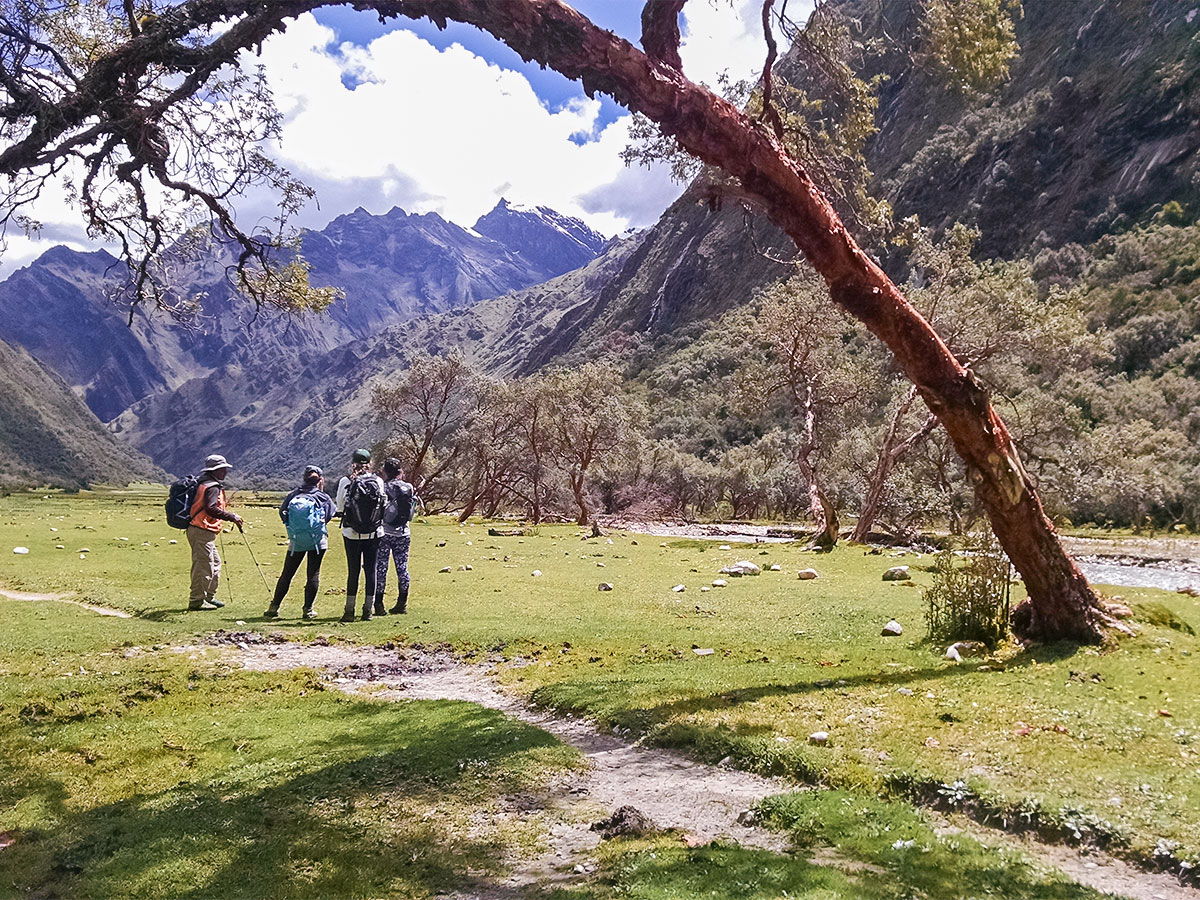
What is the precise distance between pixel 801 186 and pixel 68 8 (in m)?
10.6

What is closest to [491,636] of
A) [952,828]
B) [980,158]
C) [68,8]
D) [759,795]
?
[759,795]

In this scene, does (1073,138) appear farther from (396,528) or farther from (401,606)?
(401,606)

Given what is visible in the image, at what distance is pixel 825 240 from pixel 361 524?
32.1ft

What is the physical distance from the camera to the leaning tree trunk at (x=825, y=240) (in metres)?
7.57

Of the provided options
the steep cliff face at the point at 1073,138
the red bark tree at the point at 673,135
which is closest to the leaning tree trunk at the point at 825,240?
the red bark tree at the point at 673,135

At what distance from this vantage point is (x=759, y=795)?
6.01 metres

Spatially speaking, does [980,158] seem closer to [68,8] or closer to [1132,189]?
[1132,189]

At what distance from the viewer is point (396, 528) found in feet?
48.9

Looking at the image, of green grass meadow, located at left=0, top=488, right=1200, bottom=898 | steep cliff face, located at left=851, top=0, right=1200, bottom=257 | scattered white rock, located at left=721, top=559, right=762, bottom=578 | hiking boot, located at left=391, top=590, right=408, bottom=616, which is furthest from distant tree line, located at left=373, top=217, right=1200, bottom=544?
steep cliff face, located at left=851, top=0, right=1200, bottom=257

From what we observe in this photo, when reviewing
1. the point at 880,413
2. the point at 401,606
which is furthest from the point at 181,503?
the point at 880,413

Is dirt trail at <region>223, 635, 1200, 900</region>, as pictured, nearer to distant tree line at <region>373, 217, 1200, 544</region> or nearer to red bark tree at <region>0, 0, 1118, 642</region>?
red bark tree at <region>0, 0, 1118, 642</region>

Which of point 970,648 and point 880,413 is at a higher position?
point 880,413

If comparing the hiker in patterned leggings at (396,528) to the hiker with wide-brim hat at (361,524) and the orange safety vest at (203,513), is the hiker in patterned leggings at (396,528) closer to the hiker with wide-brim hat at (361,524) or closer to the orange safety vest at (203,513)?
the hiker with wide-brim hat at (361,524)

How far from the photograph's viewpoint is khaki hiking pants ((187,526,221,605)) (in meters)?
14.4
